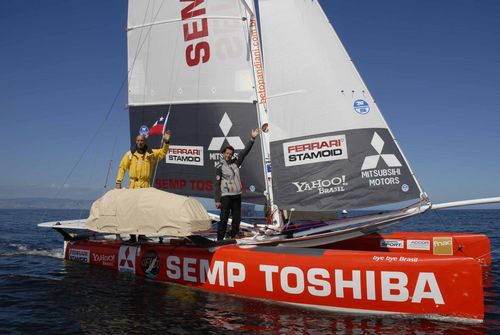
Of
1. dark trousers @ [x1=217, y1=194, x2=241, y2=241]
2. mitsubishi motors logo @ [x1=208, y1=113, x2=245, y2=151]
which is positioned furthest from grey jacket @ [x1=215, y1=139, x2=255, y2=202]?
mitsubishi motors logo @ [x1=208, y1=113, x2=245, y2=151]

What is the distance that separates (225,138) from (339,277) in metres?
5.64

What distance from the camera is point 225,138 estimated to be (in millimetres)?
10945

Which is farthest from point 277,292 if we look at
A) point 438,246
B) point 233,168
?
point 438,246

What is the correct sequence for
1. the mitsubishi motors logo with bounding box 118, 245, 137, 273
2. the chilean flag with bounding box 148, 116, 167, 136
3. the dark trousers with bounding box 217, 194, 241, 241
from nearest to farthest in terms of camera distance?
1. the dark trousers with bounding box 217, 194, 241, 241
2. the mitsubishi motors logo with bounding box 118, 245, 137, 273
3. the chilean flag with bounding box 148, 116, 167, 136

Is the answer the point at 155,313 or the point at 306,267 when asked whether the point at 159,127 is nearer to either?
the point at 155,313

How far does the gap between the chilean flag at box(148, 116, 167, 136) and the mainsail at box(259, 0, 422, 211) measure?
472cm

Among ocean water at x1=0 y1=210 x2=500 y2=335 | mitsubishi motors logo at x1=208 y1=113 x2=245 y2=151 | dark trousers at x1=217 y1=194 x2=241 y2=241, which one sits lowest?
ocean water at x1=0 y1=210 x2=500 y2=335

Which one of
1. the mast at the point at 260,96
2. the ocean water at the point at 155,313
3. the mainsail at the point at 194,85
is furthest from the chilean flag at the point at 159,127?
the ocean water at the point at 155,313

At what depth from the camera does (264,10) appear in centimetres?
843

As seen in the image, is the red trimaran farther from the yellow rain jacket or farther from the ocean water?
the yellow rain jacket

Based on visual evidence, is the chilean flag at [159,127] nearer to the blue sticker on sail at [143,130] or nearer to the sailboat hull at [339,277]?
the blue sticker on sail at [143,130]

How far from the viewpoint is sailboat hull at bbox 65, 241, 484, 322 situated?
19.1 feet

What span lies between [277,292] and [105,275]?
4481 millimetres

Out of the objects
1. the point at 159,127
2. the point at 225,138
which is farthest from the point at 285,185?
the point at 159,127
